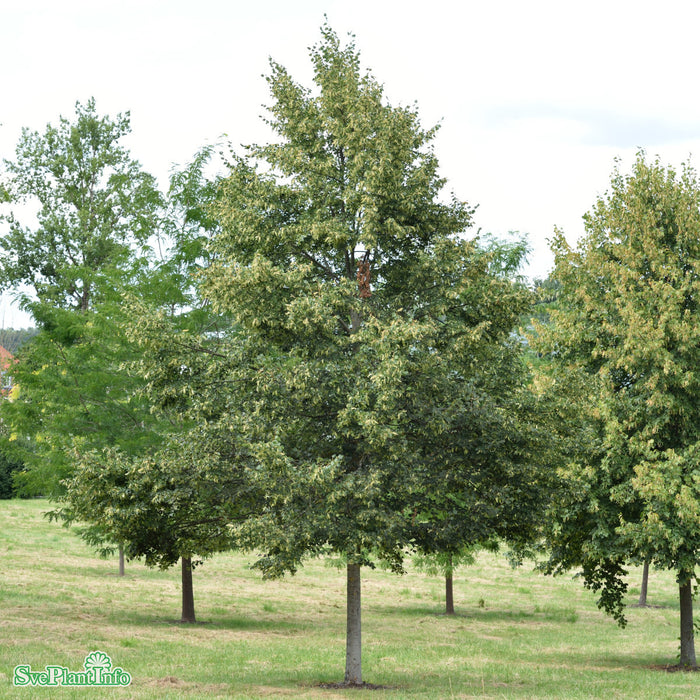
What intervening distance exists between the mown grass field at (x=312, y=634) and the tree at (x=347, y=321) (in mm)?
2328

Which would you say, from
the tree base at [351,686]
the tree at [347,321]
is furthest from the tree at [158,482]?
the tree base at [351,686]

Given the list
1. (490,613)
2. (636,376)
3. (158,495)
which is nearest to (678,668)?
(636,376)

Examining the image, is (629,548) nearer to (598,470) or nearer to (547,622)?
(598,470)

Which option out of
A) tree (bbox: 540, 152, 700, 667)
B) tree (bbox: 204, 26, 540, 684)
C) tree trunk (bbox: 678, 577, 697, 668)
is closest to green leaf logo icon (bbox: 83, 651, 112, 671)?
tree (bbox: 204, 26, 540, 684)

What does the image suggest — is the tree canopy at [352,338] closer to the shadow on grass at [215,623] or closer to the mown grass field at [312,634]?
the mown grass field at [312,634]

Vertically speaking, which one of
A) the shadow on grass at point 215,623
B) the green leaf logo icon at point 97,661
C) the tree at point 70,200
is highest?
the tree at point 70,200

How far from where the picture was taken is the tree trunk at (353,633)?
1319cm

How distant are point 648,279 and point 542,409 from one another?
5.44 m

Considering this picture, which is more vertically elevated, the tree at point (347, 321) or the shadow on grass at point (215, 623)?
the tree at point (347, 321)

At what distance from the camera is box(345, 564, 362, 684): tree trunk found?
519 inches

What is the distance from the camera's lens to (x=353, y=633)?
13273mm

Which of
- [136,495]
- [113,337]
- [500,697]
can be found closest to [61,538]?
[113,337]

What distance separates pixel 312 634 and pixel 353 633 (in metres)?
7.03

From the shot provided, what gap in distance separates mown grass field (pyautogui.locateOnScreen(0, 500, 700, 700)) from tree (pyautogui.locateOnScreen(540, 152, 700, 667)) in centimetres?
240
